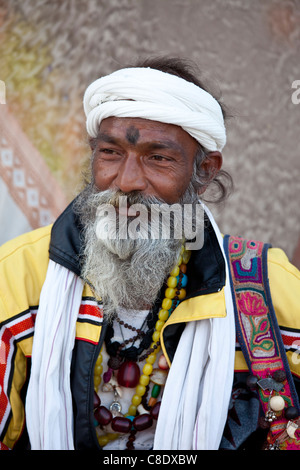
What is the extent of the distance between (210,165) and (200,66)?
4.05 feet

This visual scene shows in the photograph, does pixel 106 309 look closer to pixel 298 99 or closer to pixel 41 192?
pixel 41 192

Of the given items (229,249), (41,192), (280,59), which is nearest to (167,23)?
(280,59)

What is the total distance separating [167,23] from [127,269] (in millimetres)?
2009

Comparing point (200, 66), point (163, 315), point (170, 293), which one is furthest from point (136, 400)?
point (200, 66)

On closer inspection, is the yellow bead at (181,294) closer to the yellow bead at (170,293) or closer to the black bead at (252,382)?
the yellow bead at (170,293)

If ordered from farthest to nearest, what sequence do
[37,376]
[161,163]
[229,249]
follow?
1. [229,249]
2. [161,163]
3. [37,376]

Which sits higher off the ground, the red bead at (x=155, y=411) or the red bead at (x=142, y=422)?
the red bead at (x=155, y=411)

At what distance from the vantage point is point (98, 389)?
7.56ft

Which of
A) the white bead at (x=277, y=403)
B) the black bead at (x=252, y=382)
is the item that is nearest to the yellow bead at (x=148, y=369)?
the black bead at (x=252, y=382)

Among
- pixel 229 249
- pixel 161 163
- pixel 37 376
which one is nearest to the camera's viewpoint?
pixel 37 376

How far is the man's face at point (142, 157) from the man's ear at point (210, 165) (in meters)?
0.20

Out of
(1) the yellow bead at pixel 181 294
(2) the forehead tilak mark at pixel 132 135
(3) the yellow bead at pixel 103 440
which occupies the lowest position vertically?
(3) the yellow bead at pixel 103 440

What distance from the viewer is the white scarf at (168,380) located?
2.06 m

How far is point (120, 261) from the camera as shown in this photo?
7.49 feet
